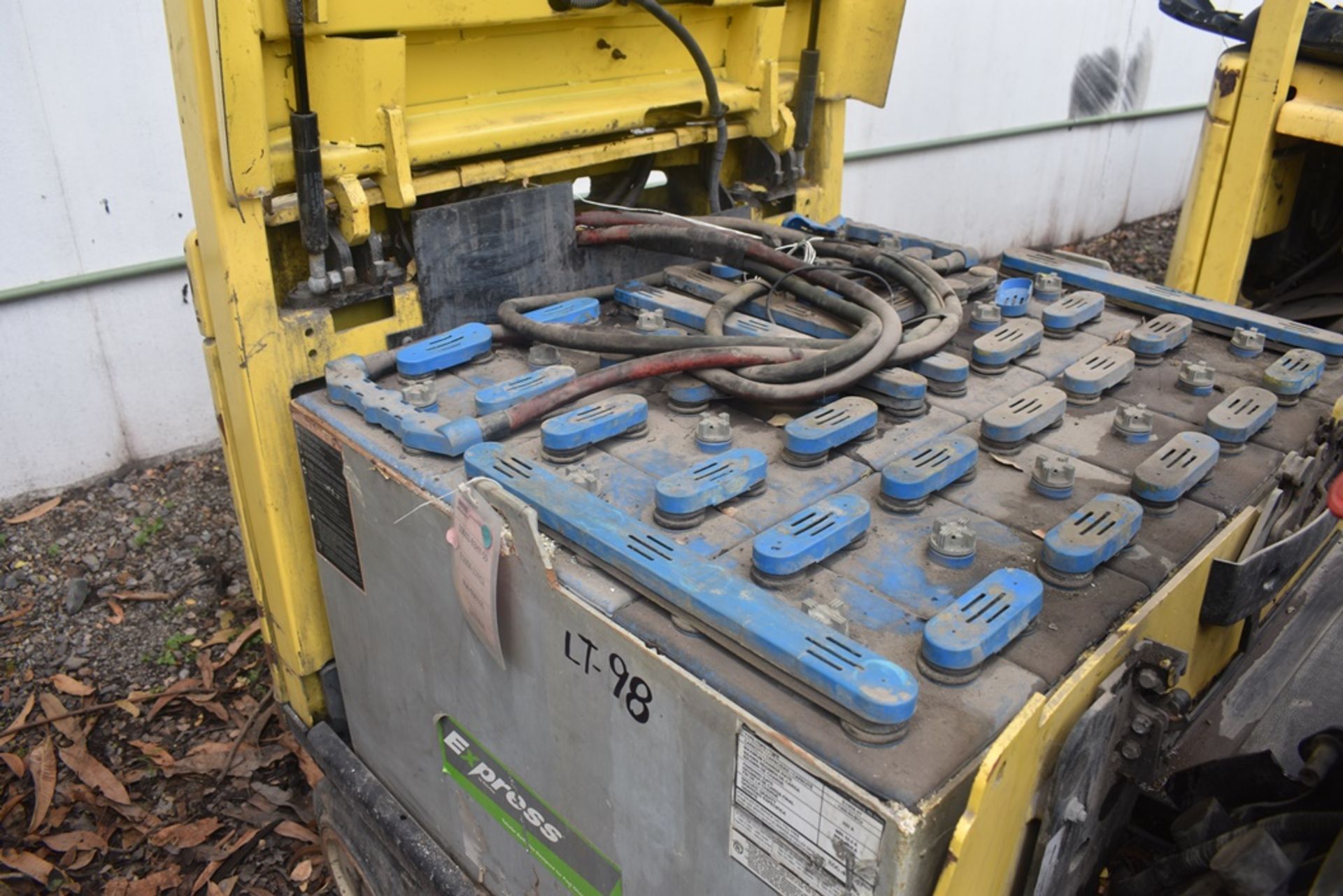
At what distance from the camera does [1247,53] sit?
306cm

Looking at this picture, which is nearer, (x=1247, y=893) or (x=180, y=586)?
(x=1247, y=893)

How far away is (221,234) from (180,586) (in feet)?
6.99

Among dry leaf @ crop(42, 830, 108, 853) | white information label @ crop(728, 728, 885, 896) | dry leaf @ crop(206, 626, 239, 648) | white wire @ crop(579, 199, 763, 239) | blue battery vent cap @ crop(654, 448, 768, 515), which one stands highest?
white wire @ crop(579, 199, 763, 239)

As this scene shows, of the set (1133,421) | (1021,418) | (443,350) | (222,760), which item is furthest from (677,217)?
(222,760)

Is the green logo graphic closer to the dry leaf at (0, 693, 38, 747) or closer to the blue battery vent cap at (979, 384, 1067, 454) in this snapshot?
the blue battery vent cap at (979, 384, 1067, 454)

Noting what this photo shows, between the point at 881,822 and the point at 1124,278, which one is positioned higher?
the point at 1124,278

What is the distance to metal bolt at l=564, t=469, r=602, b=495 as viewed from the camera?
1.63m

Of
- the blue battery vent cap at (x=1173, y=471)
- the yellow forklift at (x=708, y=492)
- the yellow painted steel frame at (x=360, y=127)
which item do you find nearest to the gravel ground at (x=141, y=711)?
the yellow forklift at (x=708, y=492)

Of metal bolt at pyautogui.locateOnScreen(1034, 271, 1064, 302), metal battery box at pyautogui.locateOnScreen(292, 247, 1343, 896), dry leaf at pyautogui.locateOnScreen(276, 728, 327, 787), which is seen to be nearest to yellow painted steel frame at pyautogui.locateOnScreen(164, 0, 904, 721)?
metal battery box at pyautogui.locateOnScreen(292, 247, 1343, 896)

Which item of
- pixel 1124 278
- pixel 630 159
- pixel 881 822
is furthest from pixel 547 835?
pixel 1124 278

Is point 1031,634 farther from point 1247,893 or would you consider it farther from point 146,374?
point 146,374

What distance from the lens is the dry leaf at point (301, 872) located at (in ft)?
8.71

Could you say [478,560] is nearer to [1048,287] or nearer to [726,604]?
[726,604]

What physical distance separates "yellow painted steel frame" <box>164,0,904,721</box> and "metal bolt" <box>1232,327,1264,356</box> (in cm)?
115
